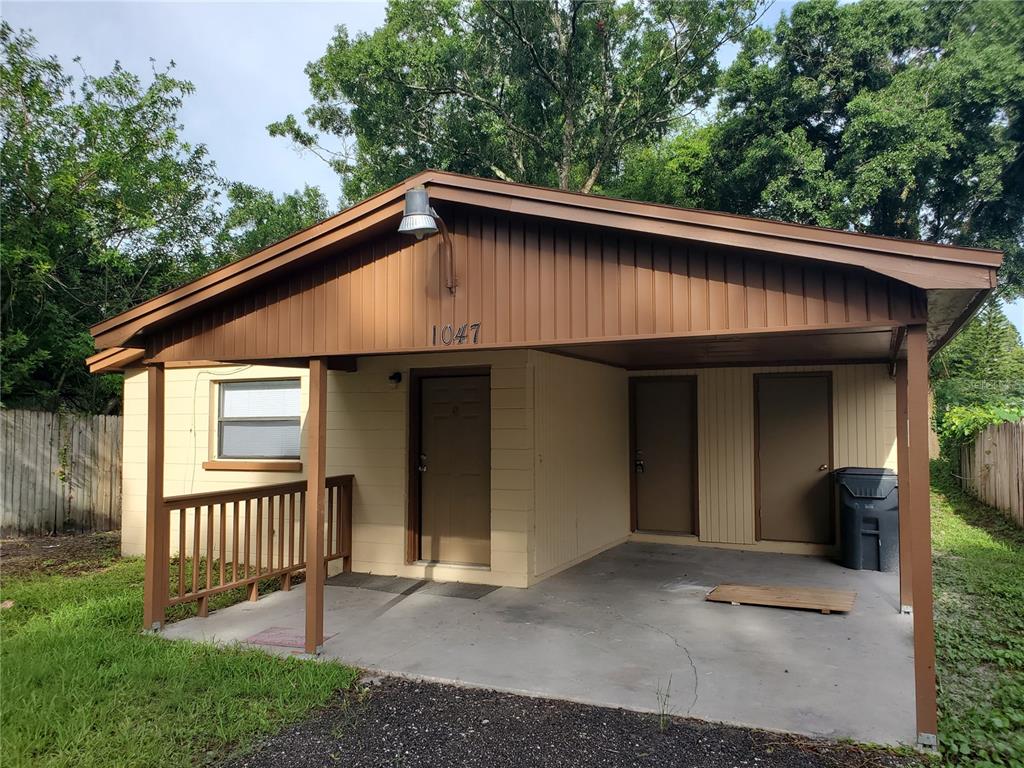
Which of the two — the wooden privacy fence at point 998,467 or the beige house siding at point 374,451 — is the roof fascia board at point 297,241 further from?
the wooden privacy fence at point 998,467

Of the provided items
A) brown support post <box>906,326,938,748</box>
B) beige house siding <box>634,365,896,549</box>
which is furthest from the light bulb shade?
beige house siding <box>634,365,896,549</box>

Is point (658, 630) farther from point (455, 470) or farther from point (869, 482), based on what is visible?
point (869, 482)

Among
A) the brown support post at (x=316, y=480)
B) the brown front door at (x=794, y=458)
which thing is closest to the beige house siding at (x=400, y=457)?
the brown support post at (x=316, y=480)

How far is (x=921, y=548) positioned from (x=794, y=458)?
5043 mm

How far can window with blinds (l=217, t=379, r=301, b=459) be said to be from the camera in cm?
733

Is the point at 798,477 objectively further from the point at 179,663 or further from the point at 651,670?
the point at 179,663

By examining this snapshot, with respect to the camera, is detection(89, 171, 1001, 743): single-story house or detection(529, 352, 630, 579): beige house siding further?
detection(529, 352, 630, 579): beige house siding

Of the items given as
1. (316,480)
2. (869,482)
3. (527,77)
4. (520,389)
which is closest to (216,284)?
(316,480)

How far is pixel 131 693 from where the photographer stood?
3781 mm

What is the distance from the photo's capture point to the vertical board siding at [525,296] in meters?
3.39

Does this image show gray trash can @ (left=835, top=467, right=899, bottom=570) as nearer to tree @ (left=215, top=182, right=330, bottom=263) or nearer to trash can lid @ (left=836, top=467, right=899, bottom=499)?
trash can lid @ (left=836, top=467, right=899, bottom=499)

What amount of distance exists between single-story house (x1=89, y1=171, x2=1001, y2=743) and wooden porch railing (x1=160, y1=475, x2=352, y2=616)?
4cm

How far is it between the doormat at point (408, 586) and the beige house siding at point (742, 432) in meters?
3.52

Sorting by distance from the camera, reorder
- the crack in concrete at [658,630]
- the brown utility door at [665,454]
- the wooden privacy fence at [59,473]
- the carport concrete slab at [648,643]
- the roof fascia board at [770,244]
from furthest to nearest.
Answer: the wooden privacy fence at [59,473]
the brown utility door at [665,454]
the crack in concrete at [658,630]
the carport concrete slab at [648,643]
the roof fascia board at [770,244]
